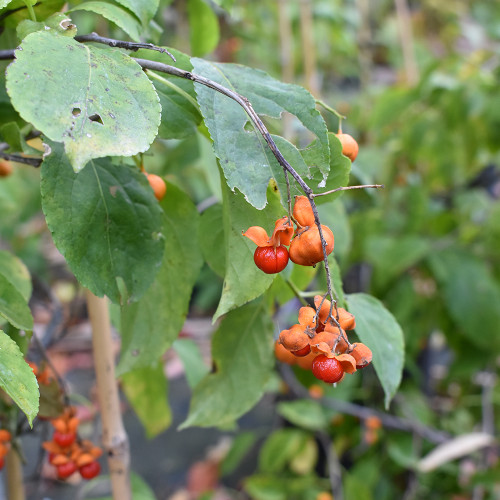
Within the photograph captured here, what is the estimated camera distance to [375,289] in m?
1.61

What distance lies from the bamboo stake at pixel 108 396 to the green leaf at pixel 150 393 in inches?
5.4

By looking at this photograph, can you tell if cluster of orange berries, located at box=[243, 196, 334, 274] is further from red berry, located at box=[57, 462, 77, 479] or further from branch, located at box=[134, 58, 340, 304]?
red berry, located at box=[57, 462, 77, 479]

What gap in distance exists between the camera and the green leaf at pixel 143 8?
0.51 meters

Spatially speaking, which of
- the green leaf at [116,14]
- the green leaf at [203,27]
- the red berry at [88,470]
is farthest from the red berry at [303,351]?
the green leaf at [203,27]

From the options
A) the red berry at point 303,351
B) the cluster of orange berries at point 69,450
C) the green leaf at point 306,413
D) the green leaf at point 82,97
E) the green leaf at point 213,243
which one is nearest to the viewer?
the green leaf at point 82,97

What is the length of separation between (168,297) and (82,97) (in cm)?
27

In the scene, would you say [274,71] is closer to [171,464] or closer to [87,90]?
[171,464]

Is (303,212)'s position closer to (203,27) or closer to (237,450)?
(203,27)

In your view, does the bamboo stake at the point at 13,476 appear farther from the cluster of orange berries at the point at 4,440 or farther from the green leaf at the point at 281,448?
the green leaf at the point at 281,448

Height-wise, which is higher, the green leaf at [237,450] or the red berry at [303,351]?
the red berry at [303,351]

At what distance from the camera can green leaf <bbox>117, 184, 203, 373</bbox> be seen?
1.92 feet

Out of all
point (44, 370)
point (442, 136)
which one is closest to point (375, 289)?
point (442, 136)

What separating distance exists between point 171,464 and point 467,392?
42.9 inches

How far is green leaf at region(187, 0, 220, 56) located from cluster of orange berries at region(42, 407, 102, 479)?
561 millimetres
